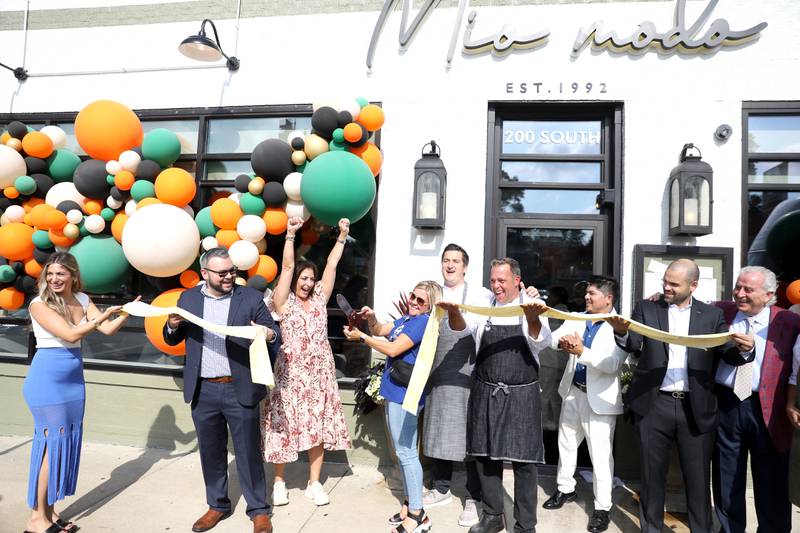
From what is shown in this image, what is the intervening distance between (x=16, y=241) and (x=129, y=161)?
4.26 ft

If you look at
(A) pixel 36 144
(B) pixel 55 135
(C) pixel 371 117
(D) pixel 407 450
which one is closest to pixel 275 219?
(C) pixel 371 117

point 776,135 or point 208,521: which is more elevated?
point 776,135

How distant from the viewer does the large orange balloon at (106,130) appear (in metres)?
4.41

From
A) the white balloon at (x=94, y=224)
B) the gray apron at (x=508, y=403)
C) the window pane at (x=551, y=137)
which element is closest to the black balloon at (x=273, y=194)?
the white balloon at (x=94, y=224)

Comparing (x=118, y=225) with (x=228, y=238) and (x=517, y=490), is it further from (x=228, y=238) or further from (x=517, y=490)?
(x=517, y=490)

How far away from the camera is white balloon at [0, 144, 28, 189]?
4.47m

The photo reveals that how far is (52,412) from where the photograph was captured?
3180 mm

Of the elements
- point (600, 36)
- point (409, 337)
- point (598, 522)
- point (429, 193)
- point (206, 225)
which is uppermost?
point (600, 36)

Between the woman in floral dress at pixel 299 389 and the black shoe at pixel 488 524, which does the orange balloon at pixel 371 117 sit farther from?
the black shoe at pixel 488 524

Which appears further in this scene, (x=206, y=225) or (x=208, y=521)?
(x=206, y=225)

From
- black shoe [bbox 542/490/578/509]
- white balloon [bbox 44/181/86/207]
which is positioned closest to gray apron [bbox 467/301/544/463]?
black shoe [bbox 542/490/578/509]

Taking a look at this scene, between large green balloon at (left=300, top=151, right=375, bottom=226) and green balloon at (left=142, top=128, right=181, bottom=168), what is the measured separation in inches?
55.8

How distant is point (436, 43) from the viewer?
188 inches

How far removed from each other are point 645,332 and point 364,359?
2.69m
